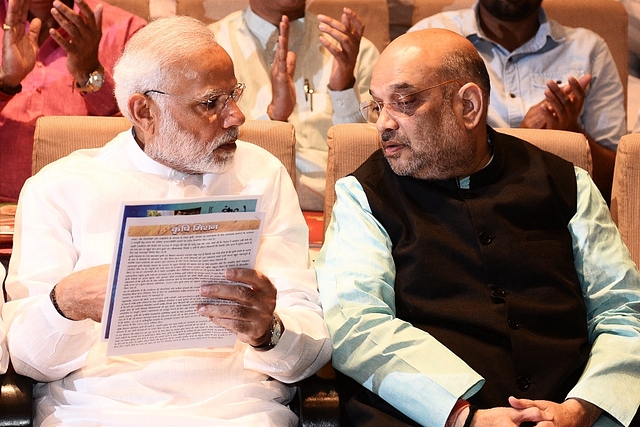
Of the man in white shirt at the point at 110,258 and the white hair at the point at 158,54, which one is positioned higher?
the white hair at the point at 158,54

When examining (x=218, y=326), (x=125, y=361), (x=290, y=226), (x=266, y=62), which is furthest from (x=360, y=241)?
(x=266, y=62)

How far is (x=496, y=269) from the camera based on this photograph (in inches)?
99.0

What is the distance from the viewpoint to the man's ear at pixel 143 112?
2.53 meters

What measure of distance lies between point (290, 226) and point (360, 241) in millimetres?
224

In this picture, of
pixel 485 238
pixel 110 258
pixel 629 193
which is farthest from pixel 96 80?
pixel 629 193

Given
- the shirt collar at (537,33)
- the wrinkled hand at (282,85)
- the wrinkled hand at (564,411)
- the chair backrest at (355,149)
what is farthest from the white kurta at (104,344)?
the shirt collar at (537,33)

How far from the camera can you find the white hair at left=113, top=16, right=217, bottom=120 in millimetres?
2496

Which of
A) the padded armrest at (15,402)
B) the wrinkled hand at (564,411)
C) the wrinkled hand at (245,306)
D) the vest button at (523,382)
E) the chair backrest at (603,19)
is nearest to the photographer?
the wrinkled hand at (245,306)

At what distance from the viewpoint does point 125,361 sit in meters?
2.39

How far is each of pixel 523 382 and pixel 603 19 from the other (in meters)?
2.53

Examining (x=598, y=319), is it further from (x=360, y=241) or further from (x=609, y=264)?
(x=360, y=241)

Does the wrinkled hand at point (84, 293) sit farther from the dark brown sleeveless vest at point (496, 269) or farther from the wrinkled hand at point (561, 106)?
the wrinkled hand at point (561, 106)

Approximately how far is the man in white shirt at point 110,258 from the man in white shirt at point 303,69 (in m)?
1.09

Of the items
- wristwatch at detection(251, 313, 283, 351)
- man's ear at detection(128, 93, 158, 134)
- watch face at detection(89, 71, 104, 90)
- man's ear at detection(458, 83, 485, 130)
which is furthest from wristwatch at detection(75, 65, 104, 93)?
wristwatch at detection(251, 313, 283, 351)
